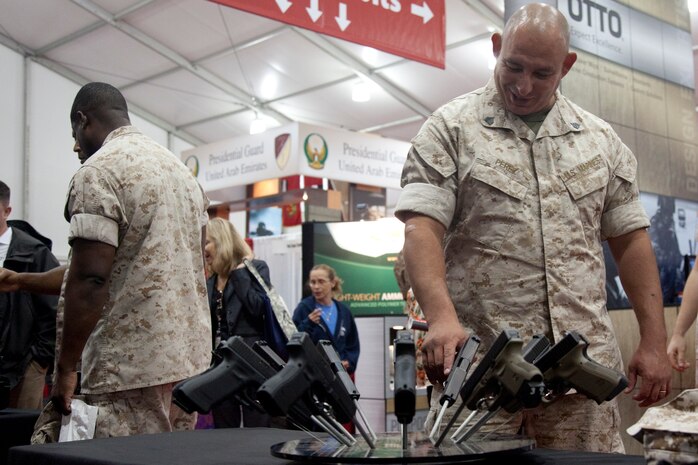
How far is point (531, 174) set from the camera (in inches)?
70.7

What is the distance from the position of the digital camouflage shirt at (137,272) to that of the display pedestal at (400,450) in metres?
1.01

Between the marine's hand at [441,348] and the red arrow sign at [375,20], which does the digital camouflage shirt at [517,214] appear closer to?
the marine's hand at [441,348]

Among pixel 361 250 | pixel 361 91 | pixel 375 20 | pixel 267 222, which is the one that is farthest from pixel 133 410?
pixel 361 91

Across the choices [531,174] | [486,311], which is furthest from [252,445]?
[531,174]

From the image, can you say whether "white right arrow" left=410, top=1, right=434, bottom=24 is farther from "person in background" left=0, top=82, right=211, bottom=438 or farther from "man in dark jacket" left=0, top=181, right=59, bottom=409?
"person in background" left=0, top=82, right=211, bottom=438

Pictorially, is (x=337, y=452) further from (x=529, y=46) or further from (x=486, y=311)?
(x=529, y=46)

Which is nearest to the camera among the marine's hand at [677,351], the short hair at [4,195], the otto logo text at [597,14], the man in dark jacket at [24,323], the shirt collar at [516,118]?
the shirt collar at [516,118]

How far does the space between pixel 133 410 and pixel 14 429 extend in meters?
0.51

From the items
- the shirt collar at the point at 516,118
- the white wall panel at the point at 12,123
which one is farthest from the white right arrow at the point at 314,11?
the white wall panel at the point at 12,123

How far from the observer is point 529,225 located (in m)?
1.76

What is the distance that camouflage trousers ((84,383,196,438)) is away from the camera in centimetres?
201

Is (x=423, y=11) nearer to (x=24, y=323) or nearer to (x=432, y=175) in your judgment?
(x=24, y=323)

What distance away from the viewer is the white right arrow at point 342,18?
4.45 meters

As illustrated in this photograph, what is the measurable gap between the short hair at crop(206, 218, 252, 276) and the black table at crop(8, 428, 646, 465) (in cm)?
341
